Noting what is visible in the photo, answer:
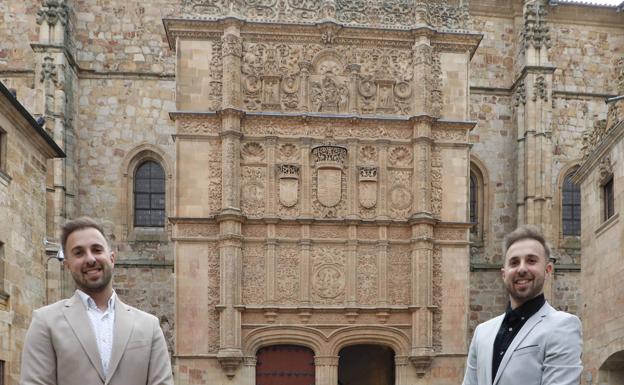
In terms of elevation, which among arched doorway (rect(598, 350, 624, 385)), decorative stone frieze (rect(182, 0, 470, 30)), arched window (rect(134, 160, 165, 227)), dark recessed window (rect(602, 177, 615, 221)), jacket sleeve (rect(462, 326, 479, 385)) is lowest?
arched doorway (rect(598, 350, 624, 385))

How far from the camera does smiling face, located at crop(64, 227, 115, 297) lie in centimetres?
490

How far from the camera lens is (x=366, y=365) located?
29.5 meters

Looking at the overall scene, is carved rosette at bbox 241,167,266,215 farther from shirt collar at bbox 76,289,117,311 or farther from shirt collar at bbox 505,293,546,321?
shirt collar at bbox 505,293,546,321

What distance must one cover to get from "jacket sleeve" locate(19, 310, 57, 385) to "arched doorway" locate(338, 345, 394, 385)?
76.2ft

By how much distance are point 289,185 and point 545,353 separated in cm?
2148

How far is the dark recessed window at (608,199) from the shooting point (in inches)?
828

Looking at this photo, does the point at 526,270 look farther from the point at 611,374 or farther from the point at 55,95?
the point at 55,95

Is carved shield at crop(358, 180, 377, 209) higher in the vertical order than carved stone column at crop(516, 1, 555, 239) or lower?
lower

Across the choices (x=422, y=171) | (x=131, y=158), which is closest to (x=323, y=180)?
(x=422, y=171)

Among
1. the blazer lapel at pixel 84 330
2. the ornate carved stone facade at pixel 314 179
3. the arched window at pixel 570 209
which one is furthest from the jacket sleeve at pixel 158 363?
the arched window at pixel 570 209

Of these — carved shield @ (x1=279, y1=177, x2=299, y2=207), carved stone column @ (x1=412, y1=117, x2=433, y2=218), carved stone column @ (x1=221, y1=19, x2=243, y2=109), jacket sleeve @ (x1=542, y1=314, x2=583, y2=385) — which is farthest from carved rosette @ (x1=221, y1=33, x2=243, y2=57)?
jacket sleeve @ (x1=542, y1=314, x2=583, y2=385)

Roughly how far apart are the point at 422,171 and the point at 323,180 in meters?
2.73

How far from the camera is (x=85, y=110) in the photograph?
31688 millimetres

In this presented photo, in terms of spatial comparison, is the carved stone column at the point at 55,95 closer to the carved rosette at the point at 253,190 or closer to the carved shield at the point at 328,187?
the carved rosette at the point at 253,190
